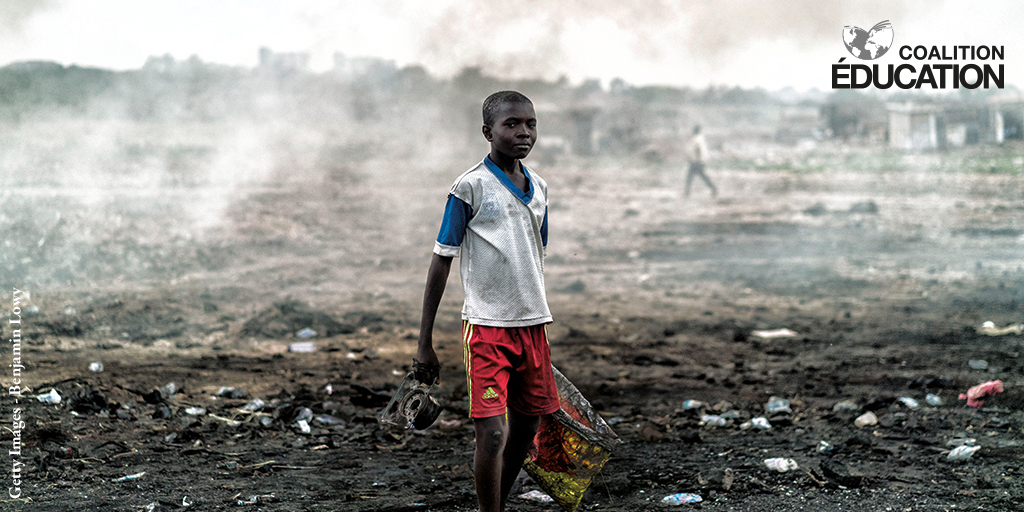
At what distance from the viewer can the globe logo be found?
10719mm

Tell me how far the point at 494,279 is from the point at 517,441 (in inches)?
22.1

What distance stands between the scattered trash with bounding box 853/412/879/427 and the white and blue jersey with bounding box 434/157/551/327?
87.0 inches

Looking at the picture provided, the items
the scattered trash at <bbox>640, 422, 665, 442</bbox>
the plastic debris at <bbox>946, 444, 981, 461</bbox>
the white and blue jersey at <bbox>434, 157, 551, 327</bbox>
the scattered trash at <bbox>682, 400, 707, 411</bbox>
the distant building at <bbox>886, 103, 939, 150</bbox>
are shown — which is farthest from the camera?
the distant building at <bbox>886, 103, 939, 150</bbox>

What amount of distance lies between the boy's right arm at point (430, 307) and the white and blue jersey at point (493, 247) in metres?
0.04

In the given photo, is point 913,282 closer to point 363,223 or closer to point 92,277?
point 363,223

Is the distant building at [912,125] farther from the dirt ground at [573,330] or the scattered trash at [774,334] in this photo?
the scattered trash at [774,334]

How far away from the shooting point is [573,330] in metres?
6.12

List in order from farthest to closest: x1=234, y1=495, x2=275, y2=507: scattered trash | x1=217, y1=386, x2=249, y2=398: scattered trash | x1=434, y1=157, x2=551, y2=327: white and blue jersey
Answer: x1=217, y1=386, x2=249, y2=398: scattered trash
x1=234, y1=495, x2=275, y2=507: scattered trash
x1=434, y1=157, x2=551, y2=327: white and blue jersey

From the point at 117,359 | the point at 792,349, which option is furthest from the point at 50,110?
the point at 792,349

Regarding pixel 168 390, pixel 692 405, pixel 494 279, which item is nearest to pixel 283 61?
pixel 168 390

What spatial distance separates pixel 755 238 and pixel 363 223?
4.96 m

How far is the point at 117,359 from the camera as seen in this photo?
5113 millimetres

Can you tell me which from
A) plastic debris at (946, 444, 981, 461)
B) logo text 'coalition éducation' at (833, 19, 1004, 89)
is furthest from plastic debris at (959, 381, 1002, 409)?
logo text 'coalition éducation' at (833, 19, 1004, 89)

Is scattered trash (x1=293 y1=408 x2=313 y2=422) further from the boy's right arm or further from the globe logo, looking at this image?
the globe logo
